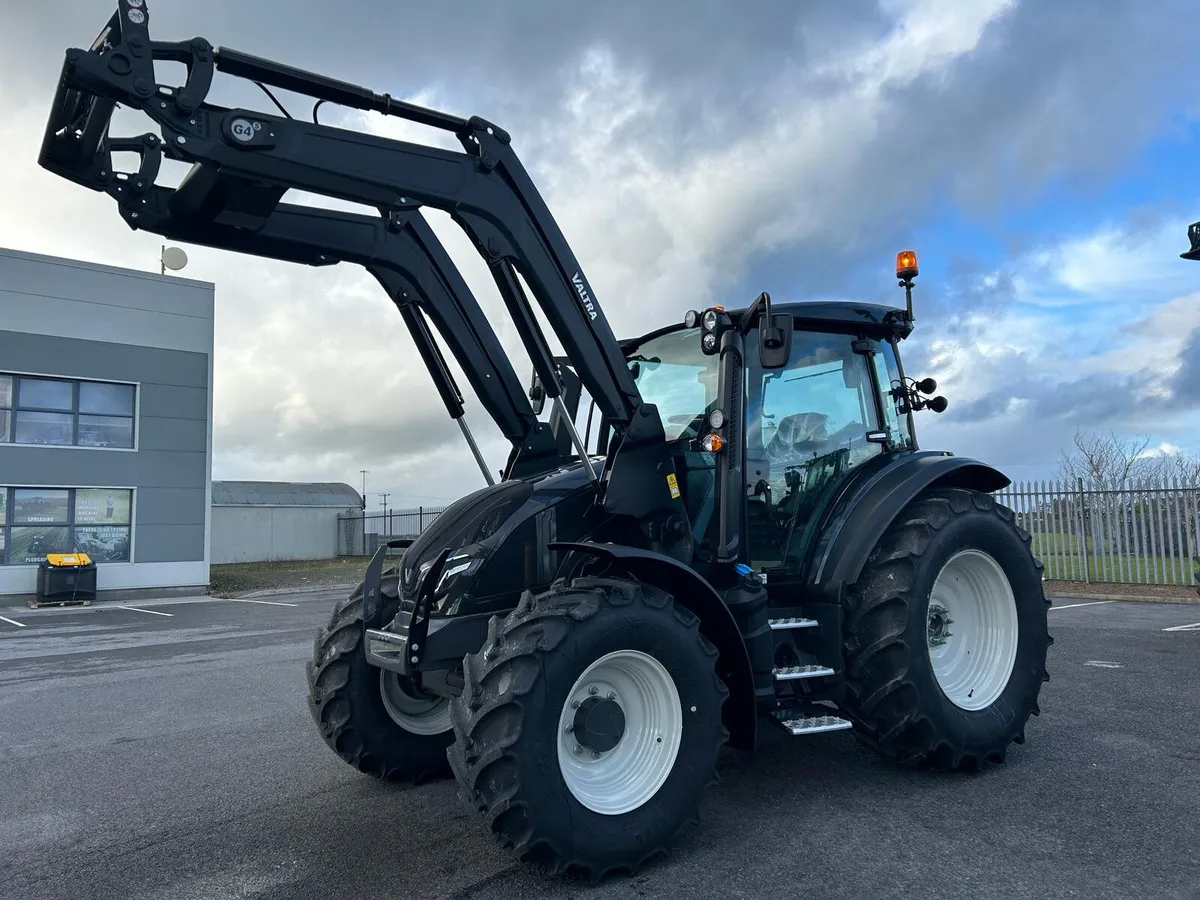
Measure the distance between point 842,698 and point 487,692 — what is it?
2.16 meters

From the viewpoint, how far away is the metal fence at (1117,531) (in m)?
15.1


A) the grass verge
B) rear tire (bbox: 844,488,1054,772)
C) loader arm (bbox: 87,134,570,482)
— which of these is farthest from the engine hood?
the grass verge

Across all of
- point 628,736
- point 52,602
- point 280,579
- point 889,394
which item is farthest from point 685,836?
point 280,579

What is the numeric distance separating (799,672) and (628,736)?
106cm

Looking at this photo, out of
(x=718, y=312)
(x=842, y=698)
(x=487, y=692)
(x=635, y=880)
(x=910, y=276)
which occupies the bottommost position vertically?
(x=635, y=880)

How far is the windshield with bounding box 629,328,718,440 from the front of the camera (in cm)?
501

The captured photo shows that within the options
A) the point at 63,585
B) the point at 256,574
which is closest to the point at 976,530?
the point at 63,585

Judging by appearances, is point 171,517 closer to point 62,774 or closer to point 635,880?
point 62,774

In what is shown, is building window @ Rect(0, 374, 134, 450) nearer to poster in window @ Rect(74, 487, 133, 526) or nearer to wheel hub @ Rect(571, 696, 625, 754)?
poster in window @ Rect(74, 487, 133, 526)

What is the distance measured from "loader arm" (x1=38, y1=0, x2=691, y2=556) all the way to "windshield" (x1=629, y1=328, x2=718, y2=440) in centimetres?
53

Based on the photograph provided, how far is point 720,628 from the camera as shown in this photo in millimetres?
4109

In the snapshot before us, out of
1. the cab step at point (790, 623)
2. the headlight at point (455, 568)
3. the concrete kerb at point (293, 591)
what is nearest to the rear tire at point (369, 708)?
the headlight at point (455, 568)

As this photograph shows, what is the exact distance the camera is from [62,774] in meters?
5.37

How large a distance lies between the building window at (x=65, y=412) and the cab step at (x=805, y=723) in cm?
2079
